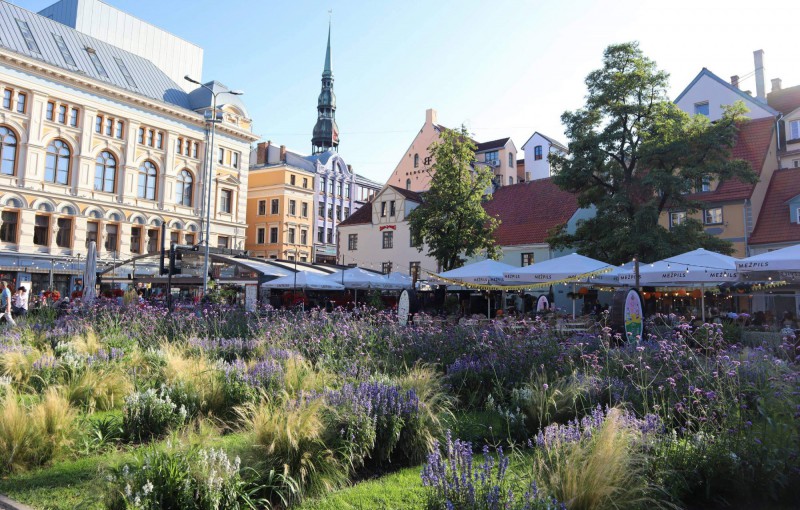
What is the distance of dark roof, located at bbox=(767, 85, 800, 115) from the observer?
39750 millimetres

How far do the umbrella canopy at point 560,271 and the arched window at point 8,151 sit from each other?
36.2 meters

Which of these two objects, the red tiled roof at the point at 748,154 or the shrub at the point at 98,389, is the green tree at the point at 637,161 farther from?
the shrub at the point at 98,389

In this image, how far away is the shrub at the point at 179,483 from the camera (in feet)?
12.2

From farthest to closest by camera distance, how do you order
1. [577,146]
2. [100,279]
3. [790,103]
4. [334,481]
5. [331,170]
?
[331,170] < [790,103] < [100,279] < [577,146] < [334,481]

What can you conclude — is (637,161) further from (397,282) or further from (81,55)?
(81,55)

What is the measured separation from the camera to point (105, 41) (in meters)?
50.2

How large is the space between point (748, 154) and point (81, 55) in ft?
155

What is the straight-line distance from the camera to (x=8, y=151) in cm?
3759

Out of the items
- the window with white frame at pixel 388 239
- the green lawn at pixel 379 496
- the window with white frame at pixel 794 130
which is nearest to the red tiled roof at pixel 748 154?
the window with white frame at pixel 794 130

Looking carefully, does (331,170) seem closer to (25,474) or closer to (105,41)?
(105,41)

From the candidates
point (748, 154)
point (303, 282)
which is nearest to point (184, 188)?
point (303, 282)

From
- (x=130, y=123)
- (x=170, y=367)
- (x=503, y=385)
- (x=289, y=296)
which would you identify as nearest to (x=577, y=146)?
(x=289, y=296)

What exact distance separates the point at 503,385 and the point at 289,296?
19.3 meters

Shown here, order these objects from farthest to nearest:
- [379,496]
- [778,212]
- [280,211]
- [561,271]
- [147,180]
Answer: [280,211] → [147,180] → [778,212] → [561,271] → [379,496]
